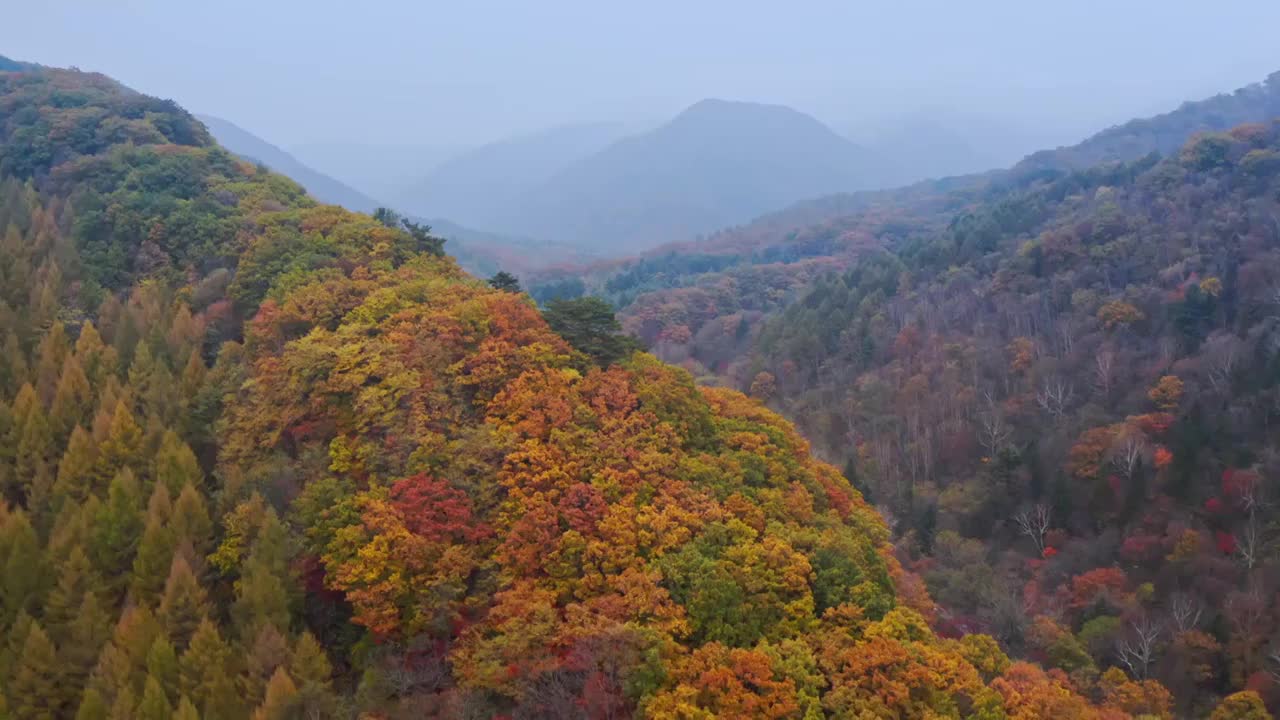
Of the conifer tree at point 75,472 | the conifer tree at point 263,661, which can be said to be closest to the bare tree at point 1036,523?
the conifer tree at point 263,661

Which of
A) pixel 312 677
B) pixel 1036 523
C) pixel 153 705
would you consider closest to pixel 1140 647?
pixel 1036 523

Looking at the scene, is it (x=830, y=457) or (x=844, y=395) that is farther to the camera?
(x=844, y=395)

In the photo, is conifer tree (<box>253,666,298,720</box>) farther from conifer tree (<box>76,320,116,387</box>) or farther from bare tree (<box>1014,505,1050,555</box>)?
bare tree (<box>1014,505,1050,555</box>)

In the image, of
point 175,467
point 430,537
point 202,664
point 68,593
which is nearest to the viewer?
point 202,664

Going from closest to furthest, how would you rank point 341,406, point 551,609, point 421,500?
1. point 551,609
2. point 421,500
3. point 341,406

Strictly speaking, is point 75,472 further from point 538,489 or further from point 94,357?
point 538,489

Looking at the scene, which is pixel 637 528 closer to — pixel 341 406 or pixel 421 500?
pixel 421 500

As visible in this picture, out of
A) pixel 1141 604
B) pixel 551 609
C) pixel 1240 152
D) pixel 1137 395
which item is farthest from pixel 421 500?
pixel 1240 152
